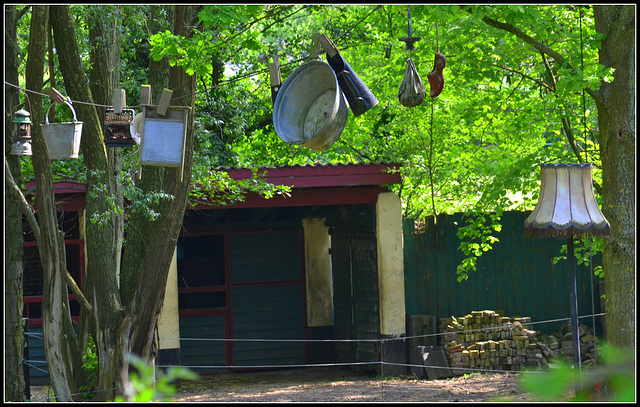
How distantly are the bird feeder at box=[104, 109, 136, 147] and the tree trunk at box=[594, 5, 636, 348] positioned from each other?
4.18m

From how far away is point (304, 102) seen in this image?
4.95 metres

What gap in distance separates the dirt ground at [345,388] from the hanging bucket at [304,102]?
4.16m

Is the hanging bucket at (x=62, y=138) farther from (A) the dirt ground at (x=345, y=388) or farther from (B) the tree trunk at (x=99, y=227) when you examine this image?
(A) the dirt ground at (x=345, y=388)

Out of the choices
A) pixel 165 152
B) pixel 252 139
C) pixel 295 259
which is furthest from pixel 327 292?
pixel 165 152

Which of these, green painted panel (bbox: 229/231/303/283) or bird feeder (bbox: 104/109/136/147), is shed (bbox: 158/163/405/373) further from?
bird feeder (bbox: 104/109/136/147)

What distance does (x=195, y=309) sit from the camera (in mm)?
11258

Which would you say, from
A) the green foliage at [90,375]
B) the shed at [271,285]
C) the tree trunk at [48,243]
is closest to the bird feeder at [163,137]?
the tree trunk at [48,243]

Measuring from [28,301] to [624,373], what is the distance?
10.3 meters

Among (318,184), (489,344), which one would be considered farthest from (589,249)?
(318,184)

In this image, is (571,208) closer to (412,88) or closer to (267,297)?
(412,88)

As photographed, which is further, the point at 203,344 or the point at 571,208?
the point at 203,344

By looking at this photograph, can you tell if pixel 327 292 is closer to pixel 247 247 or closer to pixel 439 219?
pixel 247 247

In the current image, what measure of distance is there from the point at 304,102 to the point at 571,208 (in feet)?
6.94

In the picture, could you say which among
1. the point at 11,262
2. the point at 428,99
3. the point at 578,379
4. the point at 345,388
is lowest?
the point at 345,388
